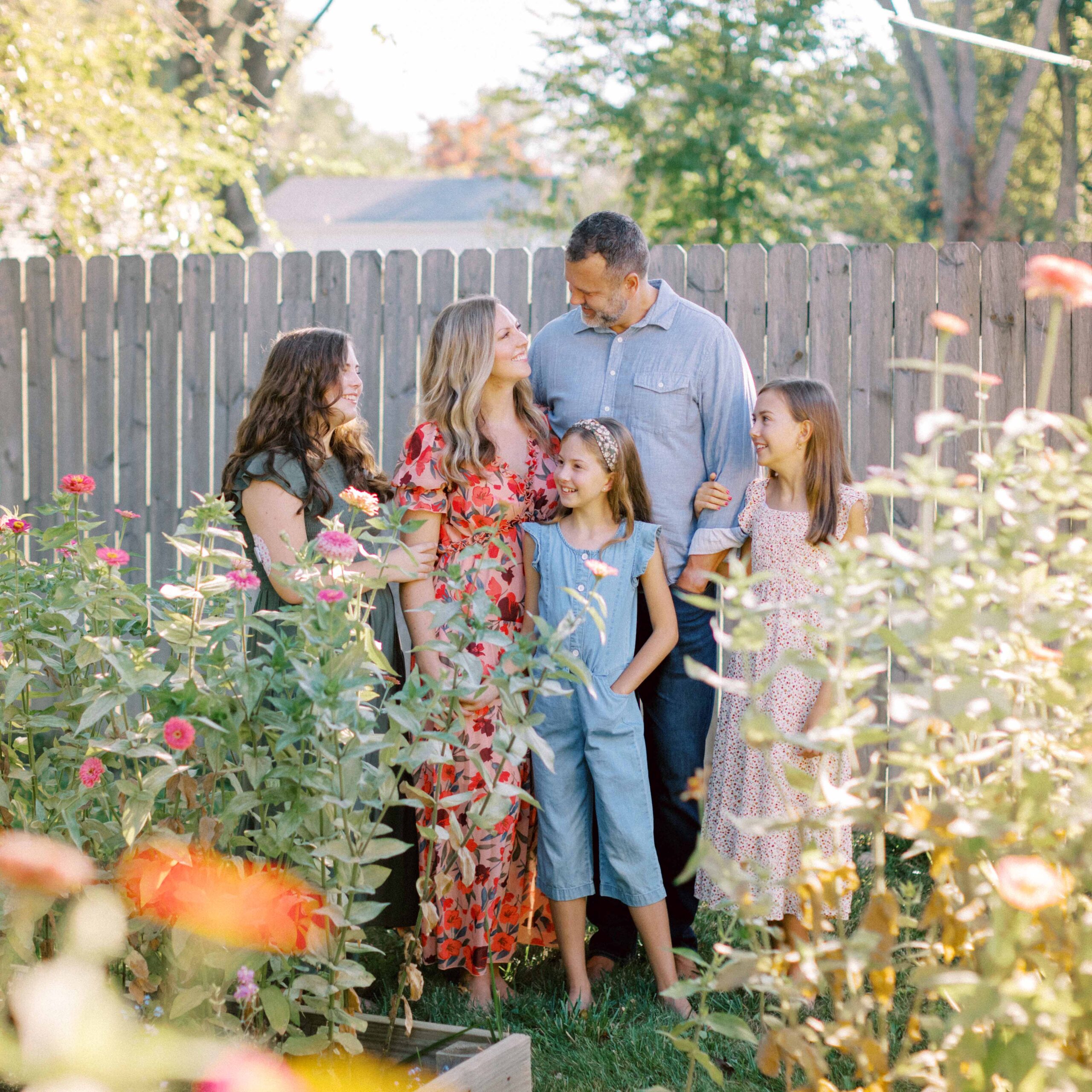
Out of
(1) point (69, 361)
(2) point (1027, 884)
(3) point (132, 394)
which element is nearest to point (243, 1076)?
(2) point (1027, 884)

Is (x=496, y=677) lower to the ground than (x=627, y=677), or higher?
higher

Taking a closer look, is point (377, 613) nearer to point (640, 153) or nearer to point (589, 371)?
point (589, 371)

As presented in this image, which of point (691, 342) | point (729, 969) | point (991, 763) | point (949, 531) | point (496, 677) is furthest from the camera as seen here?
point (691, 342)

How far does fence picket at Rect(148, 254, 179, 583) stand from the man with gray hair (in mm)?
2300

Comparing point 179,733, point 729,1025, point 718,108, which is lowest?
point 729,1025

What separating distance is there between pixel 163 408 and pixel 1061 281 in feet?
13.6

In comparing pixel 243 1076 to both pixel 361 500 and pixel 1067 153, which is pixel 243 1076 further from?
pixel 1067 153

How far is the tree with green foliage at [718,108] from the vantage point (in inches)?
587

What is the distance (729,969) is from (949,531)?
2.04 feet

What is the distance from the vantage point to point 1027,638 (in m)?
→ 1.32

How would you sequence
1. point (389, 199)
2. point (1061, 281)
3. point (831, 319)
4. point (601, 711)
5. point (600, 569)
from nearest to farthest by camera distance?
point (1061, 281) < point (600, 569) < point (601, 711) < point (831, 319) < point (389, 199)

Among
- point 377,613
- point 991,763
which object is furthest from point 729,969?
point 377,613

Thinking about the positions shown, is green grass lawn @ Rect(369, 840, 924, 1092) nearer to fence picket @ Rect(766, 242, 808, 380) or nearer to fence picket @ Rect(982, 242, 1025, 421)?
fence picket @ Rect(766, 242, 808, 380)

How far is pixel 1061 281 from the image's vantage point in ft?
3.92
